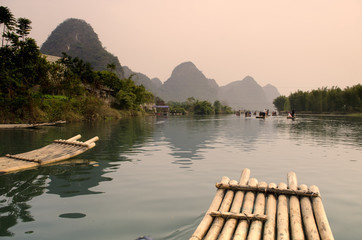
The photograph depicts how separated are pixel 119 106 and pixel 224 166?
6963 cm

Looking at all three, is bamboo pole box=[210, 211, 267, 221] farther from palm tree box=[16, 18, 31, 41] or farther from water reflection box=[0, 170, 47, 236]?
palm tree box=[16, 18, 31, 41]

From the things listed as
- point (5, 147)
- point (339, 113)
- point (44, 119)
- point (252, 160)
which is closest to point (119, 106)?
point (44, 119)

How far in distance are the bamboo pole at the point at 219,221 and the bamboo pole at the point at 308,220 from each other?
5.51 feet

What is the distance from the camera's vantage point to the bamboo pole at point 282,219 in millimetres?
5223

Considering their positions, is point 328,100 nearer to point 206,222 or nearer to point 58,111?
point 58,111

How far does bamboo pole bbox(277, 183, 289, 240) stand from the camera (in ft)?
17.1

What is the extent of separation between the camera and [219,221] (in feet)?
19.2

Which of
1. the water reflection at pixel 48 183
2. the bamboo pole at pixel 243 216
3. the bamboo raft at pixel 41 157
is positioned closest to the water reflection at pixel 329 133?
the water reflection at pixel 48 183

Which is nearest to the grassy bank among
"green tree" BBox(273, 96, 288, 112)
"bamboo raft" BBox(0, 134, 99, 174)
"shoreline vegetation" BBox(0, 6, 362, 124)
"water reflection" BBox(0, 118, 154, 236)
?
"shoreline vegetation" BBox(0, 6, 362, 124)

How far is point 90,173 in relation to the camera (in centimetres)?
1184

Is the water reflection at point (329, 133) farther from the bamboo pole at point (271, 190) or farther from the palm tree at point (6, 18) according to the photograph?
the palm tree at point (6, 18)

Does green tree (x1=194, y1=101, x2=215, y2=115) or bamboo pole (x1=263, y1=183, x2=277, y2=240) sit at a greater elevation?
green tree (x1=194, y1=101, x2=215, y2=115)

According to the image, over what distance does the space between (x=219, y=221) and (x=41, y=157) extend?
34.7 feet

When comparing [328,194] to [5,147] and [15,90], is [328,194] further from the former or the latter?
[15,90]
